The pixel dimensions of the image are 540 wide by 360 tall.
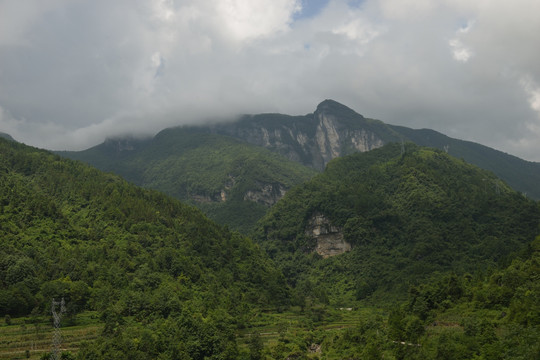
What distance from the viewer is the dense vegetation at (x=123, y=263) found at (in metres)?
71.4

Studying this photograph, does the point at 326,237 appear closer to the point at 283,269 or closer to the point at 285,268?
the point at 285,268

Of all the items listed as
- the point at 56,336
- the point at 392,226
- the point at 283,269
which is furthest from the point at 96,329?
the point at 392,226

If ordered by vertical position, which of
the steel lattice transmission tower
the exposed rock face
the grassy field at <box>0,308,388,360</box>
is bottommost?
the grassy field at <box>0,308,388,360</box>

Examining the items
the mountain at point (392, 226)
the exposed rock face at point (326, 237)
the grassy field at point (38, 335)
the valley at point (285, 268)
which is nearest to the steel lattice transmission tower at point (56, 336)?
the grassy field at point (38, 335)

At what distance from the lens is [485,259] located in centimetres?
11231

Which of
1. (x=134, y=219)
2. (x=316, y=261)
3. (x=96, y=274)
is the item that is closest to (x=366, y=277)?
(x=316, y=261)

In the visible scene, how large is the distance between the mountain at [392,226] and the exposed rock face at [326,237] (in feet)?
1.03

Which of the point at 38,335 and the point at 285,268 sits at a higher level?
the point at 38,335

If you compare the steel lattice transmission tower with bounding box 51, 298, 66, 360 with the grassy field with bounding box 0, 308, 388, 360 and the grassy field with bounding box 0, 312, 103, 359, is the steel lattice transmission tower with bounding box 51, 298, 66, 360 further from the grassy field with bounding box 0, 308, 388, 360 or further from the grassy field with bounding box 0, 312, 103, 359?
the grassy field with bounding box 0, 308, 388, 360

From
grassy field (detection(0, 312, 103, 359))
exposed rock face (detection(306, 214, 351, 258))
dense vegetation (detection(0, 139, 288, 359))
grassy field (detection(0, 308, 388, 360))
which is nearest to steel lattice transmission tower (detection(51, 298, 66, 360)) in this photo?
grassy field (detection(0, 312, 103, 359))

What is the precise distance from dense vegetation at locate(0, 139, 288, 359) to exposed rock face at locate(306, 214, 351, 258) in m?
31.5

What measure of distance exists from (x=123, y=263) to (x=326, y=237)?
78814 millimetres

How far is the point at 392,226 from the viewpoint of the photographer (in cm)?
14388

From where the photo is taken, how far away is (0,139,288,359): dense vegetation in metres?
71.4
